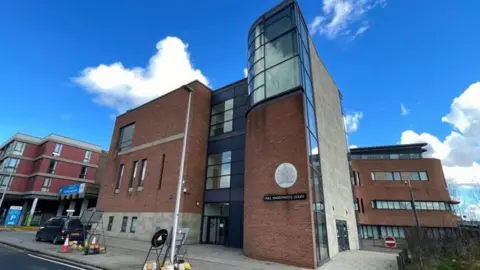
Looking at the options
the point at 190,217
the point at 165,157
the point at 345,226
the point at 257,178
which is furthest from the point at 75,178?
the point at 345,226

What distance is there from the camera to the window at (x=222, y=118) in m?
21.5

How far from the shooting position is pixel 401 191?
119ft

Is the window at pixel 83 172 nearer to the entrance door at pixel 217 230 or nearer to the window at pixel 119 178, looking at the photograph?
the window at pixel 119 178

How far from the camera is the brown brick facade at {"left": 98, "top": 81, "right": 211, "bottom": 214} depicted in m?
20.1

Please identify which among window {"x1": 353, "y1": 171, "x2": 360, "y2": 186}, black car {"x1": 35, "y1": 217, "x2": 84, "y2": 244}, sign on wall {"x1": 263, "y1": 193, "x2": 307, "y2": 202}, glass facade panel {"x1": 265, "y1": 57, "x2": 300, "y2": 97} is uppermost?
glass facade panel {"x1": 265, "y1": 57, "x2": 300, "y2": 97}

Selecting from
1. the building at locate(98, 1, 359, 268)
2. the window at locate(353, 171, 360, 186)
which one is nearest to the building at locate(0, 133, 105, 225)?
the building at locate(98, 1, 359, 268)

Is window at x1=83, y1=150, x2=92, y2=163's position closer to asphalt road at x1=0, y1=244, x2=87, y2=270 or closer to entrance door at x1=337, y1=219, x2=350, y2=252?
asphalt road at x1=0, y1=244, x2=87, y2=270

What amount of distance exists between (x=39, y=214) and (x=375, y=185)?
2159 inches

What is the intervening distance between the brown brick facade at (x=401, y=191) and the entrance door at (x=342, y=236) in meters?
21.9

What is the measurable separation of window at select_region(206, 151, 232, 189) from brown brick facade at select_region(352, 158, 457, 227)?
26.7 meters

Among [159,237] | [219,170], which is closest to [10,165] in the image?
[219,170]

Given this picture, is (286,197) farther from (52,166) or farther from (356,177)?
(52,166)

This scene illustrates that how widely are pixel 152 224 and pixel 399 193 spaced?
34.9 meters

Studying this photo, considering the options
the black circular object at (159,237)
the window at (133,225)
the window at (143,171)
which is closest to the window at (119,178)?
the window at (143,171)
